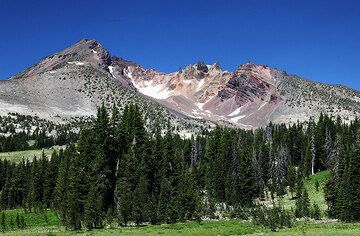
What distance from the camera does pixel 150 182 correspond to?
269 feet

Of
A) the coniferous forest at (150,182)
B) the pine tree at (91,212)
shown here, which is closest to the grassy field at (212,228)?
the coniferous forest at (150,182)

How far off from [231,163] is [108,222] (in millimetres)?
48712

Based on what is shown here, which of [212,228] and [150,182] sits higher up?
[150,182]

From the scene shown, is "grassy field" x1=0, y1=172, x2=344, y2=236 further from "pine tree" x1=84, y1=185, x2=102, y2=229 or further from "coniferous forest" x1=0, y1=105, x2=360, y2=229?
"pine tree" x1=84, y1=185, x2=102, y2=229

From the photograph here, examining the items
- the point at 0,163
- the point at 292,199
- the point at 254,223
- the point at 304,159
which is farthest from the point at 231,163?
the point at 0,163

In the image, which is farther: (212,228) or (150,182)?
(150,182)

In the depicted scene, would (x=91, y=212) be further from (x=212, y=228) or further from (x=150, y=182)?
(x=150, y=182)

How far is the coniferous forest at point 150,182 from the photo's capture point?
66.2 metres

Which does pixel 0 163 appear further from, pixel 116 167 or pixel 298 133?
pixel 298 133

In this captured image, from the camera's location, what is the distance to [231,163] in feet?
364

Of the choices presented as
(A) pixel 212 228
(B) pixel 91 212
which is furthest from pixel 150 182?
(A) pixel 212 228

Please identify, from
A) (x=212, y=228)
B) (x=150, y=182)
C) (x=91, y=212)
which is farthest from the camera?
(x=150, y=182)

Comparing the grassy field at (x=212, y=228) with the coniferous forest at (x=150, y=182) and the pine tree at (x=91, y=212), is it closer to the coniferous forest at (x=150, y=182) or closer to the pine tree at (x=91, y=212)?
A: the coniferous forest at (x=150, y=182)

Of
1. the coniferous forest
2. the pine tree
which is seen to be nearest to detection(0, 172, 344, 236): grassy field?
the coniferous forest
